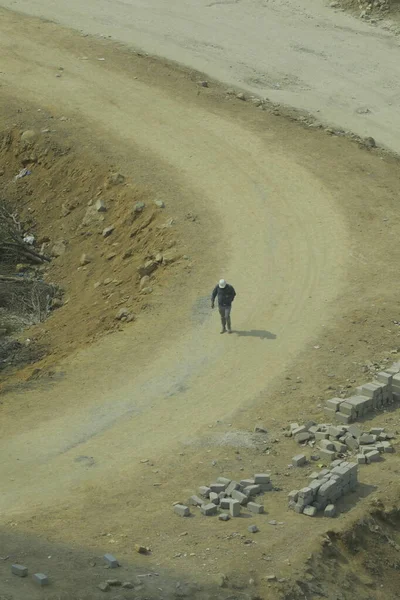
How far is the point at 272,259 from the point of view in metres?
23.7

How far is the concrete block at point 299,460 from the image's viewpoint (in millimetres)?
17484

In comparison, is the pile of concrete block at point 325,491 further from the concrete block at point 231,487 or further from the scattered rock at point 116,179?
the scattered rock at point 116,179

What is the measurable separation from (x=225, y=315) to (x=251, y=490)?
197 inches

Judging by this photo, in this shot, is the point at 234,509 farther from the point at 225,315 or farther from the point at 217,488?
the point at 225,315

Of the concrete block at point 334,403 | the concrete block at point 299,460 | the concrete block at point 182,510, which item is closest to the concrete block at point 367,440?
the concrete block at point 334,403

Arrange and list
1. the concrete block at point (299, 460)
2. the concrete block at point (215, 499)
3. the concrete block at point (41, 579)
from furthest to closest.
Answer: the concrete block at point (299, 460)
the concrete block at point (215, 499)
the concrete block at point (41, 579)

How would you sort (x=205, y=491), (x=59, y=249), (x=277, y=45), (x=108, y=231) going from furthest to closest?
(x=277, y=45) < (x=59, y=249) < (x=108, y=231) < (x=205, y=491)

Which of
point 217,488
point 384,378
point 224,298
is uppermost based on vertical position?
point 224,298

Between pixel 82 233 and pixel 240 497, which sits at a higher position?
pixel 240 497

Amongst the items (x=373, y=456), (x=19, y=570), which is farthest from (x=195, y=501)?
(x=19, y=570)

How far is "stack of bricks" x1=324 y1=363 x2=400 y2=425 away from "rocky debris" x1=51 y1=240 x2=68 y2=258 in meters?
9.52

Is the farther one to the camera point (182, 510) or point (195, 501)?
point (195, 501)

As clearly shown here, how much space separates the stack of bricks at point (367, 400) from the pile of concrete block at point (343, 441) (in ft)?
0.84

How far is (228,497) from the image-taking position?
16.7 m
